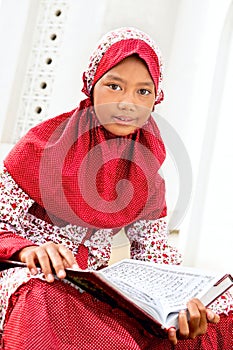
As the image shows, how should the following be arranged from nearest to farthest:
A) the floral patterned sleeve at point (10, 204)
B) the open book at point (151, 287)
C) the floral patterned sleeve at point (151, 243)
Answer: the open book at point (151, 287), the floral patterned sleeve at point (10, 204), the floral patterned sleeve at point (151, 243)

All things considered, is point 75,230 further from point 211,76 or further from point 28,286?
point 211,76

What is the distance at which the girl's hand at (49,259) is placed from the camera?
1015mm

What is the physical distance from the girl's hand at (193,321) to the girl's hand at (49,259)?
194 millimetres

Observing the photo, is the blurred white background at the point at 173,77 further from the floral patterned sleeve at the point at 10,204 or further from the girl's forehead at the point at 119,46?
the floral patterned sleeve at the point at 10,204

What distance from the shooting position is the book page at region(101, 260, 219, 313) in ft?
3.24

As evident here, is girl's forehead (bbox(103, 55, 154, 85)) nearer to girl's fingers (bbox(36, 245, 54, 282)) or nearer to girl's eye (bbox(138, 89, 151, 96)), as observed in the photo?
girl's eye (bbox(138, 89, 151, 96))

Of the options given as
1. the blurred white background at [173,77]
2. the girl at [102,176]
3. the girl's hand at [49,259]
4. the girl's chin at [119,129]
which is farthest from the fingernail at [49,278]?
the blurred white background at [173,77]

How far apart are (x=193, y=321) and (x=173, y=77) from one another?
1471mm

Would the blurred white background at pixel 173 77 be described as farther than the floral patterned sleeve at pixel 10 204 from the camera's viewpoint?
Yes

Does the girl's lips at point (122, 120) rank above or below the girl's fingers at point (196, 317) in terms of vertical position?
above

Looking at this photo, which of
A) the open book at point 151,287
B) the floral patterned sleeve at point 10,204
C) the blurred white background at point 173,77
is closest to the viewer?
the open book at point 151,287

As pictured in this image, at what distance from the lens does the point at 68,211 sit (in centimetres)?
132

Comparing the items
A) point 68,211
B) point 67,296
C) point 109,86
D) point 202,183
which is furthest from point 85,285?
point 202,183

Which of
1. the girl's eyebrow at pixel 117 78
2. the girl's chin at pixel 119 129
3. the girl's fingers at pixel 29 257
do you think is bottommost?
the girl's fingers at pixel 29 257
